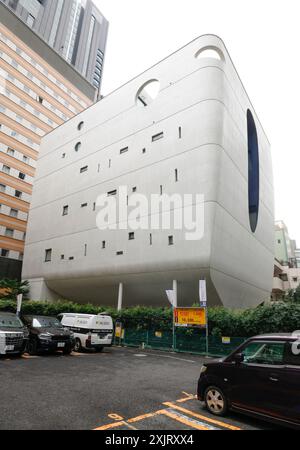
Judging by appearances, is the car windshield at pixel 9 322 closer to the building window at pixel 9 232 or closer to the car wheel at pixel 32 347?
the car wheel at pixel 32 347

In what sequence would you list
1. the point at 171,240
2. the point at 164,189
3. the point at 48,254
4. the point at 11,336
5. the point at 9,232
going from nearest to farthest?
1. the point at 11,336
2. the point at 171,240
3. the point at 164,189
4. the point at 48,254
5. the point at 9,232

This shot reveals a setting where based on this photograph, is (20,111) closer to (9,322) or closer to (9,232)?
(9,232)

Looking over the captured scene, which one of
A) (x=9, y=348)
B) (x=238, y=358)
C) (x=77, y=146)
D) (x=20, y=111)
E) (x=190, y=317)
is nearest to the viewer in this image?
(x=238, y=358)

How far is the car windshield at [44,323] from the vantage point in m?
13.1

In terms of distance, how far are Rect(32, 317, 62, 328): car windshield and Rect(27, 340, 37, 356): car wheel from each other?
0.72 metres

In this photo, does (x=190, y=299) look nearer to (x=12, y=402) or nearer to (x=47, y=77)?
(x=12, y=402)

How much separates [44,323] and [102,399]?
8228 millimetres

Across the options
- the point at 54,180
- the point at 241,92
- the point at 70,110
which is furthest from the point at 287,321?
the point at 70,110

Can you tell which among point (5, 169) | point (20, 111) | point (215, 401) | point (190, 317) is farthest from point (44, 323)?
point (20, 111)

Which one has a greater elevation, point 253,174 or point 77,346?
point 253,174

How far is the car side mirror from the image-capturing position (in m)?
5.29

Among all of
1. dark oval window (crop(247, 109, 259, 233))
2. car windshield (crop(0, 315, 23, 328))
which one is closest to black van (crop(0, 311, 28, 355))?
Answer: car windshield (crop(0, 315, 23, 328))

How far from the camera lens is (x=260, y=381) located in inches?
190

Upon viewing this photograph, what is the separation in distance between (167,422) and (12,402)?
10.4ft
